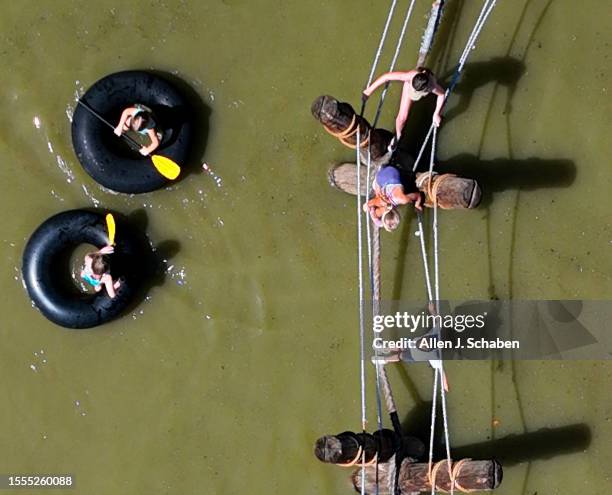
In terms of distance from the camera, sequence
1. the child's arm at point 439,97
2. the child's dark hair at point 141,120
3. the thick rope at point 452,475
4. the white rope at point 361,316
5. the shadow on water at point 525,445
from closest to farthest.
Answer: the child's arm at point 439,97
the thick rope at point 452,475
the white rope at point 361,316
the child's dark hair at point 141,120
the shadow on water at point 525,445

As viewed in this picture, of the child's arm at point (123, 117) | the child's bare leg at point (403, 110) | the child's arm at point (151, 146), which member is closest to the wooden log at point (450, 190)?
the child's bare leg at point (403, 110)

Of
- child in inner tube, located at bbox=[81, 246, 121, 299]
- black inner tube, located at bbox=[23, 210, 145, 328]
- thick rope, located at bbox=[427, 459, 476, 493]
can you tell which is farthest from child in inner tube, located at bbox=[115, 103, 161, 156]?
thick rope, located at bbox=[427, 459, 476, 493]

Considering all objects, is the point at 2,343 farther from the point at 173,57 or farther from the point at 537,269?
the point at 537,269

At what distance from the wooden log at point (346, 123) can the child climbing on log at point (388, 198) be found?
18 centimetres

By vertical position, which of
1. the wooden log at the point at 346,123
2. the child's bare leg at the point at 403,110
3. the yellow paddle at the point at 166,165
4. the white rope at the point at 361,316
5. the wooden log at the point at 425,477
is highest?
the child's bare leg at the point at 403,110

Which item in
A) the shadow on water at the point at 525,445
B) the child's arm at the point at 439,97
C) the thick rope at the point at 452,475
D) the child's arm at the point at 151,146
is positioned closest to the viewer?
the child's arm at the point at 439,97

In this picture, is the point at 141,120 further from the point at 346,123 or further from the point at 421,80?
the point at 421,80

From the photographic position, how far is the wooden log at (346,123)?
3879 millimetres

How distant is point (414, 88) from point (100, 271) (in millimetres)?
2184

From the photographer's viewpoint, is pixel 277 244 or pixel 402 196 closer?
pixel 402 196

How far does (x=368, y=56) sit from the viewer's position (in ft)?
15.4

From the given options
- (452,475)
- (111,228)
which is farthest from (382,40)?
(452,475)

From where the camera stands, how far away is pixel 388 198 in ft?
13.0

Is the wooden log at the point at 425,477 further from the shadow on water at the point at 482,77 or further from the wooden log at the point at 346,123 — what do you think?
the shadow on water at the point at 482,77
